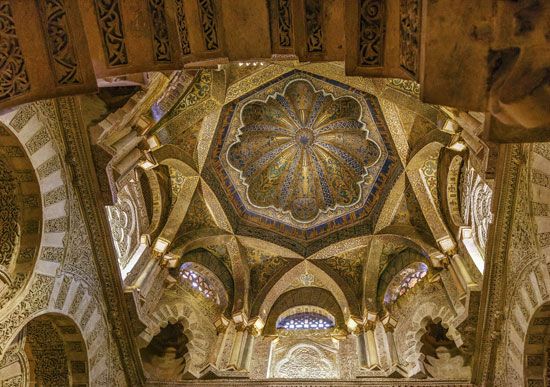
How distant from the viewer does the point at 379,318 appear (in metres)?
9.67

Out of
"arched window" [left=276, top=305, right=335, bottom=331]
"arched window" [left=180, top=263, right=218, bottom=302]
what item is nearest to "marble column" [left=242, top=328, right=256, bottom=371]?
"arched window" [left=276, top=305, right=335, bottom=331]

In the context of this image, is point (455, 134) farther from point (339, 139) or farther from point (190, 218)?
point (190, 218)

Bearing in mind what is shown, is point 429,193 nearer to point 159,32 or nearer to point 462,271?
point 462,271

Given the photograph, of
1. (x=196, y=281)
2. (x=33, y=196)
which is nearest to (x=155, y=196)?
(x=196, y=281)

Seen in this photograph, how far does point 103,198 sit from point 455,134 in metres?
5.38

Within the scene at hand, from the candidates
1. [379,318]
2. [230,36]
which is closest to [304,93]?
[379,318]

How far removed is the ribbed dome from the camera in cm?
1166

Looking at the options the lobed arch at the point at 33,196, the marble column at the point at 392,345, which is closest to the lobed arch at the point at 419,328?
the marble column at the point at 392,345

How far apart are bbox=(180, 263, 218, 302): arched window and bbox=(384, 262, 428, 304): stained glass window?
3.55 meters

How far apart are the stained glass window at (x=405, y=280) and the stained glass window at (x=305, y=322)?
1344 mm

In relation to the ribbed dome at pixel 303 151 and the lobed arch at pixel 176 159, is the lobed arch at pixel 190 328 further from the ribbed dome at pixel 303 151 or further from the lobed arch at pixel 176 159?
the ribbed dome at pixel 303 151

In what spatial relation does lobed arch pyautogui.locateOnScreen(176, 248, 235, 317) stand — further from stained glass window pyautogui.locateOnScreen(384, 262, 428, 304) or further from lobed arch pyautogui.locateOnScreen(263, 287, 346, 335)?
stained glass window pyautogui.locateOnScreen(384, 262, 428, 304)

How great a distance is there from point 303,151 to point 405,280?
14.4 ft

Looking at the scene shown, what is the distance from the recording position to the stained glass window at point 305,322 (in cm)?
1033
